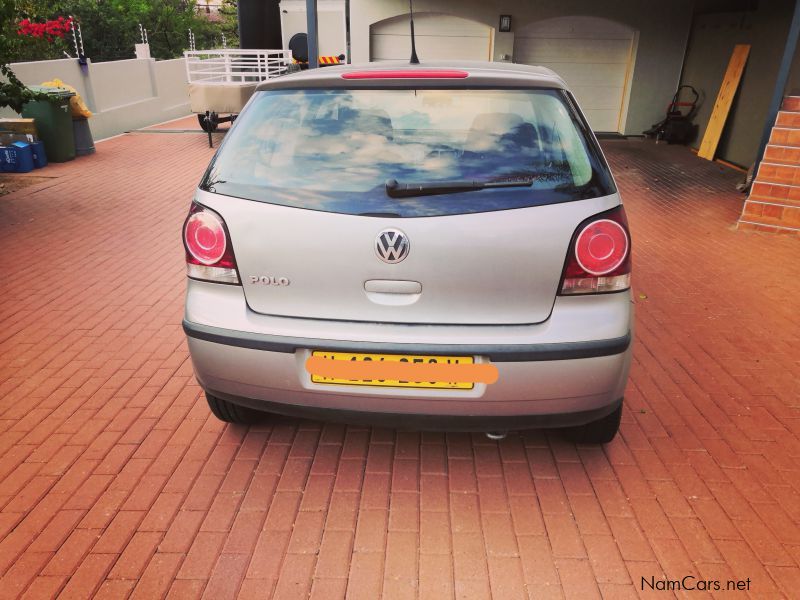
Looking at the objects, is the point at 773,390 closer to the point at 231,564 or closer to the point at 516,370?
the point at 516,370

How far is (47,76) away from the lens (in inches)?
456

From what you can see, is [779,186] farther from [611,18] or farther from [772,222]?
[611,18]

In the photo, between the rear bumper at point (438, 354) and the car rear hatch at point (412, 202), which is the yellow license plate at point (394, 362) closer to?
the rear bumper at point (438, 354)

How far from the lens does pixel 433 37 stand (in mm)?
13164

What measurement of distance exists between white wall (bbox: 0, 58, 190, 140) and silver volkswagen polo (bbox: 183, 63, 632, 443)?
10910 millimetres

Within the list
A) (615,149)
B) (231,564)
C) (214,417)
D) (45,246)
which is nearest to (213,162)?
(214,417)

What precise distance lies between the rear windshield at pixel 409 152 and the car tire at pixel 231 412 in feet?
3.54

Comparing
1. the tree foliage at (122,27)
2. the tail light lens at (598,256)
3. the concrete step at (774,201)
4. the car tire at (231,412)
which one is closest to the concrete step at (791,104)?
the concrete step at (774,201)

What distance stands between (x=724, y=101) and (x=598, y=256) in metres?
10.5

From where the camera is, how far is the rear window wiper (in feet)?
7.43

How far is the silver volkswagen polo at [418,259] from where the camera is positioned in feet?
Result: 7.34

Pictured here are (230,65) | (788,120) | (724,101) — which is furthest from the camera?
(230,65)

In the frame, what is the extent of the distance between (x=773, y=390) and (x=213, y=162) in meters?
3.33

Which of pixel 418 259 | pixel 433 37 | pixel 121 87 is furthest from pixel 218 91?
pixel 418 259
